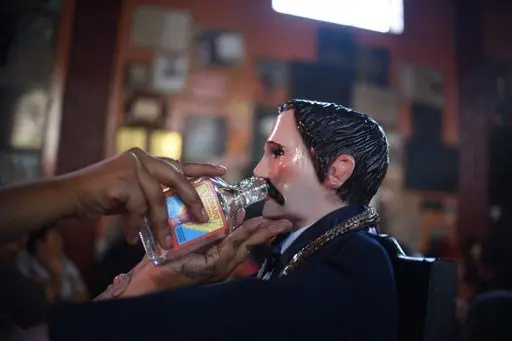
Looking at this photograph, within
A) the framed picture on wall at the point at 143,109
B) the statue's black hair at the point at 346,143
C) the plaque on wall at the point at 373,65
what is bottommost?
the statue's black hair at the point at 346,143

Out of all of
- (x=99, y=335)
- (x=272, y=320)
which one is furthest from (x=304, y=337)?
(x=99, y=335)

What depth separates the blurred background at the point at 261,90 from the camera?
241 cm

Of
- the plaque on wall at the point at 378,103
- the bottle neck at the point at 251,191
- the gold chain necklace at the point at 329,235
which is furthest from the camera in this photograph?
the plaque on wall at the point at 378,103

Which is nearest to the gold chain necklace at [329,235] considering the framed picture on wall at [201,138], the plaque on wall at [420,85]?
the framed picture on wall at [201,138]

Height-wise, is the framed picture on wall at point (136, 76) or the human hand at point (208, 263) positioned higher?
the framed picture on wall at point (136, 76)

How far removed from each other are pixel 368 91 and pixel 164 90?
4.36 feet

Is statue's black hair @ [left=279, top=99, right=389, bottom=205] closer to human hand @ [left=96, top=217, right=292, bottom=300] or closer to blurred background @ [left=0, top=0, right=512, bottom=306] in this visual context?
human hand @ [left=96, top=217, right=292, bottom=300]

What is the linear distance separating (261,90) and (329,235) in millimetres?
1937

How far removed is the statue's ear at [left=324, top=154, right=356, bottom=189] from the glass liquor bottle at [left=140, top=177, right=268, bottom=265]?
8.3 inches

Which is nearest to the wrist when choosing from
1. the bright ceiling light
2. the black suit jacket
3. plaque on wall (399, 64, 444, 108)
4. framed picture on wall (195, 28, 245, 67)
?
the black suit jacket

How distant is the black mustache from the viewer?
1018 mm

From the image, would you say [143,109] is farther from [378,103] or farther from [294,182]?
[294,182]

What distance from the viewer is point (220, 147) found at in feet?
8.77

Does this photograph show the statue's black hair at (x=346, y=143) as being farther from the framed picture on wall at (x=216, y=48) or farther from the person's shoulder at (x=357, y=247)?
the framed picture on wall at (x=216, y=48)
